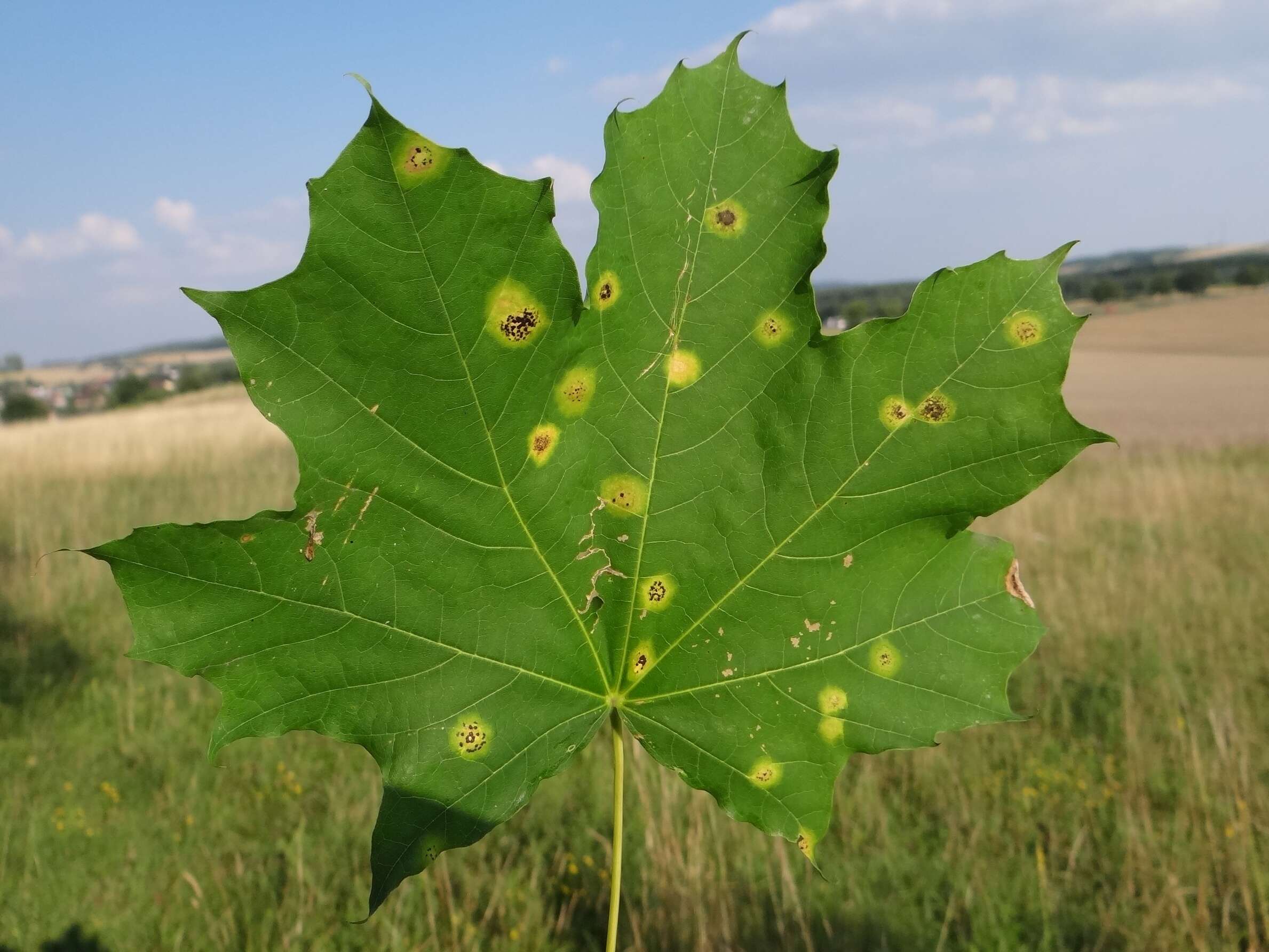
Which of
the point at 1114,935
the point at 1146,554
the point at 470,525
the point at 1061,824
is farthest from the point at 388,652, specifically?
the point at 1146,554

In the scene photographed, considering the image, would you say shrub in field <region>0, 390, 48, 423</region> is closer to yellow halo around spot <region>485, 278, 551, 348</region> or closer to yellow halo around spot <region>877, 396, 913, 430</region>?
yellow halo around spot <region>485, 278, 551, 348</region>

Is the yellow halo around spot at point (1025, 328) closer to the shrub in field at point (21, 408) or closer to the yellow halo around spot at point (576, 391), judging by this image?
the yellow halo around spot at point (576, 391)

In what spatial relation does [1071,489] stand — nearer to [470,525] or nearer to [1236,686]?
[1236,686]

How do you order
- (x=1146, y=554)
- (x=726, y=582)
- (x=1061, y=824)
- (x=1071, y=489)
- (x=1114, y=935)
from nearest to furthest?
(x=726, y=582), (x=1114, y=935), (x=1061, y=824), (x=1146, y=554), (x=1071, y=489)

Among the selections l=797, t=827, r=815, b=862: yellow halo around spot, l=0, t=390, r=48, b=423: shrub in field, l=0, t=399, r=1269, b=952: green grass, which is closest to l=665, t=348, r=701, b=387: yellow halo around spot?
l=797, t=827, r=815, b=862: yellow halo around spot

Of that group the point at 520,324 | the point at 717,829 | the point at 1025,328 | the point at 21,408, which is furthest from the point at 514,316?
the point at 21,408

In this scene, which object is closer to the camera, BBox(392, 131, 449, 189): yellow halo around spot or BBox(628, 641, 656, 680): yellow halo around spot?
BBox(392, 131, 449, 189): yellow halo around spot
